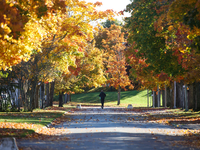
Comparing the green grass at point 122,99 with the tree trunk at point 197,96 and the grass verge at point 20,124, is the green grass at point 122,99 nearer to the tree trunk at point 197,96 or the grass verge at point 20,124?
the tree trunk at point 197,96

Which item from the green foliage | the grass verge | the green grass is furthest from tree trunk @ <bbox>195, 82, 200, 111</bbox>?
the green grass

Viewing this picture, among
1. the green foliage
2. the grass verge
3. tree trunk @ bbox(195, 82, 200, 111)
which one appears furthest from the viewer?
tree trunk @ bbox(195, 82, 200, 111)

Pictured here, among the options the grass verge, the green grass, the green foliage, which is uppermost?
the green foliage

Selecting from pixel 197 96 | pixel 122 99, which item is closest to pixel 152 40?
pixel 197 96

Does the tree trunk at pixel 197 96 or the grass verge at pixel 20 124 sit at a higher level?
the tree trunk at pixel 197 96

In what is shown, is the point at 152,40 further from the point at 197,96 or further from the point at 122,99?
the point at 122,99

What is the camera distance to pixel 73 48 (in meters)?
26.4

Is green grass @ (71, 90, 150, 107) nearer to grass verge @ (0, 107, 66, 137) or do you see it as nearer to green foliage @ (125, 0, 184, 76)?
green foliage @ (125, 0, 184, 76)

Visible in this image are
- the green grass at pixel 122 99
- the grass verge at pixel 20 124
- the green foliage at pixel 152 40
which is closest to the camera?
the grass verge at pixel 20 124

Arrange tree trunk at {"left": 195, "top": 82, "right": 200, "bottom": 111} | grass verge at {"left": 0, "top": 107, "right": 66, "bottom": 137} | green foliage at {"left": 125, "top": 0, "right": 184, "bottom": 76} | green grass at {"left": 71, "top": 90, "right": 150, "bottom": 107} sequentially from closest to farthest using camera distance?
1. grass verge at {"left": 0, "top": 107, "right": 66, "bottom": 137}
2. green foliage at {"left": 125, "top": 0, "right": 184, "bottom": 76}
3. tree trunk at {"left": 195, "top": 82, "right": 200, "bottom": 111}
4. green grass at {"left": 71, "top": 90, "right": 150, "bottom": 107}

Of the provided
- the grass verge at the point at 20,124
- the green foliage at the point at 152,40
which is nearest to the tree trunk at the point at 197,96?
the green foliage at the point at 152,40

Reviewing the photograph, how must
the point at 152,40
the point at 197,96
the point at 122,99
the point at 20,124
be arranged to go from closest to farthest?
the point at 20,124
the point at 152,40
the point at 197,96
the point at 122,99

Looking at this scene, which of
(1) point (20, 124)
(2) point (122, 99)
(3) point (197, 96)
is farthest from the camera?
(2) point (122, 99)

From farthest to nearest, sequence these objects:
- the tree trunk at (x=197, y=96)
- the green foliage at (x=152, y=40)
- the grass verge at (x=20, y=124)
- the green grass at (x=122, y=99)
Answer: the green grass at (x=122, y=99) < the tree trunk at (x=197, y=96) < the green foliage at (x=152, y=40) < the grass verge at (x=20, y=124)
